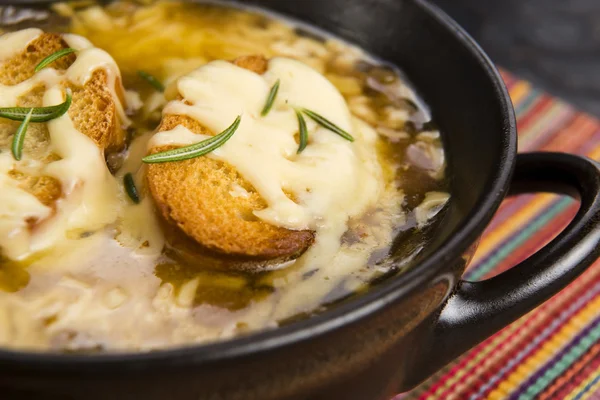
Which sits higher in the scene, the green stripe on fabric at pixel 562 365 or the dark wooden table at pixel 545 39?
the green stripe on fabric at pixel 562 365

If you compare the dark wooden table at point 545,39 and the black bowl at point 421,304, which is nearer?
the black bowl at point 421,304

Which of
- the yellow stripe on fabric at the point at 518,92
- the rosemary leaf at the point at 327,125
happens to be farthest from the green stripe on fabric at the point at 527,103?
the rosemary leaf at the point at 327,125

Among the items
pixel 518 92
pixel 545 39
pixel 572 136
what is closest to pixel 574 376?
pixel 572 136

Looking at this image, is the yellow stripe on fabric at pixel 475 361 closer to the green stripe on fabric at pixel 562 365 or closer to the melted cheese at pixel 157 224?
the green stripe on fabric at pixel 562 365

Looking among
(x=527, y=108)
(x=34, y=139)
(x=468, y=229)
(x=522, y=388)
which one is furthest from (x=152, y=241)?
(x=527, y=108)

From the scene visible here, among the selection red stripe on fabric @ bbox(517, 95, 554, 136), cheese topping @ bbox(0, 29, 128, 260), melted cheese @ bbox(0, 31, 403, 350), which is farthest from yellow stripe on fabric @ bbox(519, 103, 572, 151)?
cheese topping @ bbox(0, 29, 128, 260)

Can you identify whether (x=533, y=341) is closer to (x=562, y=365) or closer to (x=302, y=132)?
(x=562, y=365)

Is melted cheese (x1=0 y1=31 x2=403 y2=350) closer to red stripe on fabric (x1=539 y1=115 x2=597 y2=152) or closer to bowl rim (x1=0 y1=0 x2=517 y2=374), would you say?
bowl rim (x1=0 y1=0 x2=517 y2=374)
